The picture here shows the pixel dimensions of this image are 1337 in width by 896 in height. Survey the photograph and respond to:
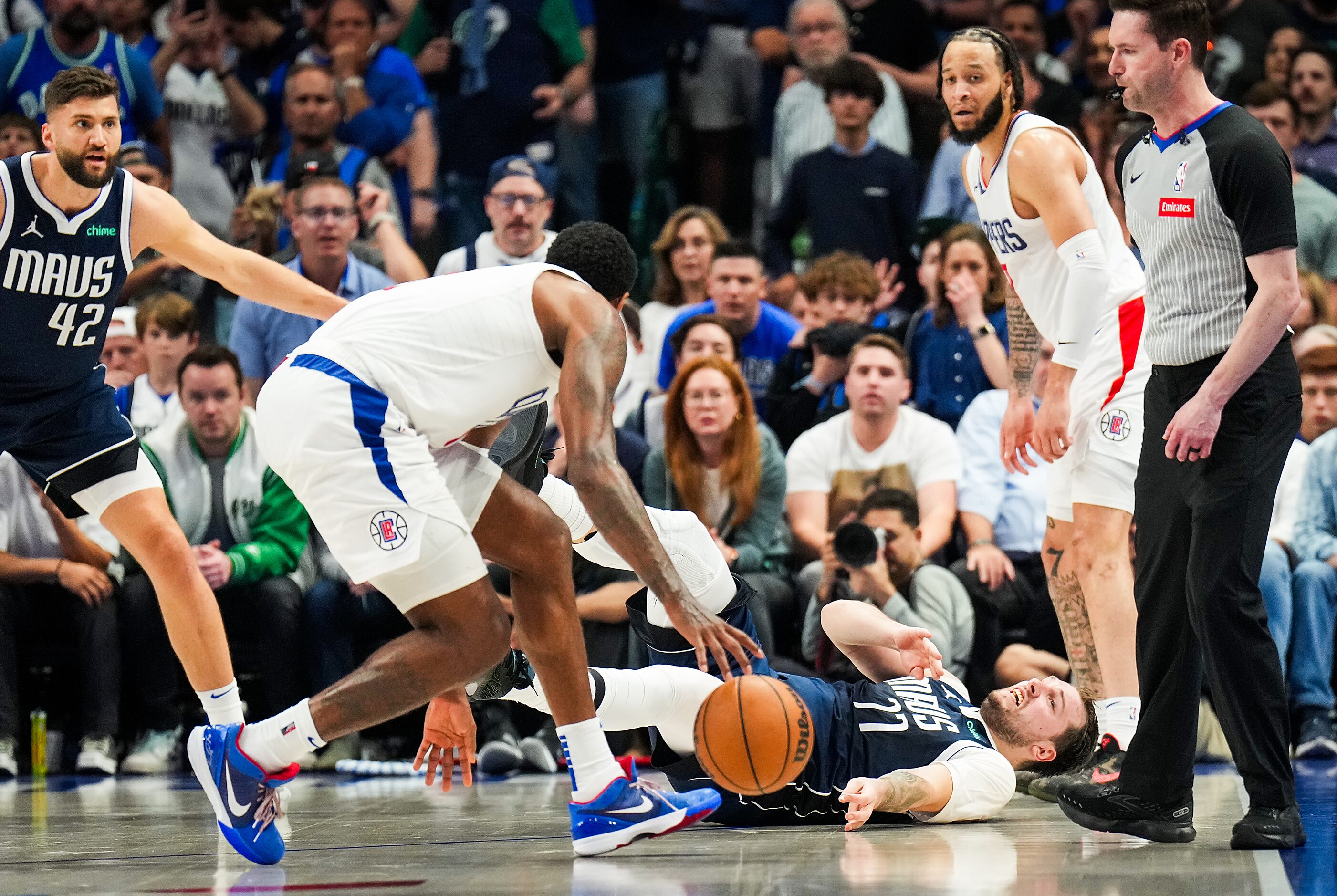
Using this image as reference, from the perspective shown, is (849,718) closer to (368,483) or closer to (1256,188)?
(368,483)

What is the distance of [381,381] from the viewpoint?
167 inches

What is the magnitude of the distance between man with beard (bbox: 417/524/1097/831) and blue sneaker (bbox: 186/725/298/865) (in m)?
0.66

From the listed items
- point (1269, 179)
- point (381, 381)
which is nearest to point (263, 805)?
point (381, 381)

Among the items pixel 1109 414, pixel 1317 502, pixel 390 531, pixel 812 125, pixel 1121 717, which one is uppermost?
pixel 812 125

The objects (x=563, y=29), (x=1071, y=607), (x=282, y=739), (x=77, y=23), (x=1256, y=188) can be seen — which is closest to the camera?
(x=1256, y=188)

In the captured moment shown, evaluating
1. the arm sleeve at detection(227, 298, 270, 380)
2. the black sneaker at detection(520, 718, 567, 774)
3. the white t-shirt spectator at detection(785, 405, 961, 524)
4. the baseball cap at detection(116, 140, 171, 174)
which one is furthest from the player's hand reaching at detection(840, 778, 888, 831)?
the baseball cap at detection(116, 140, 171, 174)

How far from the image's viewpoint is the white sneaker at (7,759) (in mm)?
7078

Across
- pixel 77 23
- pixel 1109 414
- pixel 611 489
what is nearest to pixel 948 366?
pixel 1109 414

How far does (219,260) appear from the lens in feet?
17.8

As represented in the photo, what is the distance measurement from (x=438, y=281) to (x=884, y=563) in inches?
130

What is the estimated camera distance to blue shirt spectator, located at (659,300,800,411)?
8547mm

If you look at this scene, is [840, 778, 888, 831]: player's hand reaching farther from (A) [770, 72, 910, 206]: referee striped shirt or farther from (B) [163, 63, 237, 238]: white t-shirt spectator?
(B) [163, 63, 237, 238]: white t-shirt spectator

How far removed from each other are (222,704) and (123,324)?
3.84 metres

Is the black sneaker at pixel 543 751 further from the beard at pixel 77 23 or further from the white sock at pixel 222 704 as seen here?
the beard at pixel 77 23
